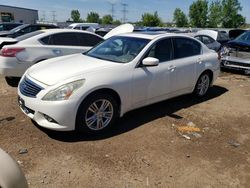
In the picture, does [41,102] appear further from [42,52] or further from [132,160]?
[42,52]

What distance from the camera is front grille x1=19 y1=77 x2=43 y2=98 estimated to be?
15.1 feet

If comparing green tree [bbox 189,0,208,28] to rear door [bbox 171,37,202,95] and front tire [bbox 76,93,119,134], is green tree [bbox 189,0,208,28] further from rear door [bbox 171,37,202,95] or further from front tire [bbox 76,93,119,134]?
front tire [bbox 76,93,119,134]

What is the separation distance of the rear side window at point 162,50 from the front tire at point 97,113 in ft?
4.07

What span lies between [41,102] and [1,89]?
3.49m

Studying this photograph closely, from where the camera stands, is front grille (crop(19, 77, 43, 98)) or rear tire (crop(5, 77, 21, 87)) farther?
rear tire (crop(5, 77, 21, 87))

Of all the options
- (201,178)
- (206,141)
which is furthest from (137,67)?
(201,178)

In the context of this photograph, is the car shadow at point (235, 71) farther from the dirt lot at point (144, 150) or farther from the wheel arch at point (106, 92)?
the wheel arch at point (106, 92)

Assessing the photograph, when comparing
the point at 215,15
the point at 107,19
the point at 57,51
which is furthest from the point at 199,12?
the point at 57,51

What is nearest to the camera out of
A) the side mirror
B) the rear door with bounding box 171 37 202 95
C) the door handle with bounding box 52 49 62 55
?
the side mirror

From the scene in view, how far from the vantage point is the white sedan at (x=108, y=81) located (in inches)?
175

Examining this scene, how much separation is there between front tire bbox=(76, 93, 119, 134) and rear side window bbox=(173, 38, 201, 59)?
190cm

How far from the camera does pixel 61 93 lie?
4.40 metres

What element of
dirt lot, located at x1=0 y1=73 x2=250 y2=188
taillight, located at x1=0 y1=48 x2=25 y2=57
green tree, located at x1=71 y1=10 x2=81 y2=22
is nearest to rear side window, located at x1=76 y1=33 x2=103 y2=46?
taillight, located at x1=0 y1=48 x2=25 y2=57

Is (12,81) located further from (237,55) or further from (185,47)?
(237,55)
